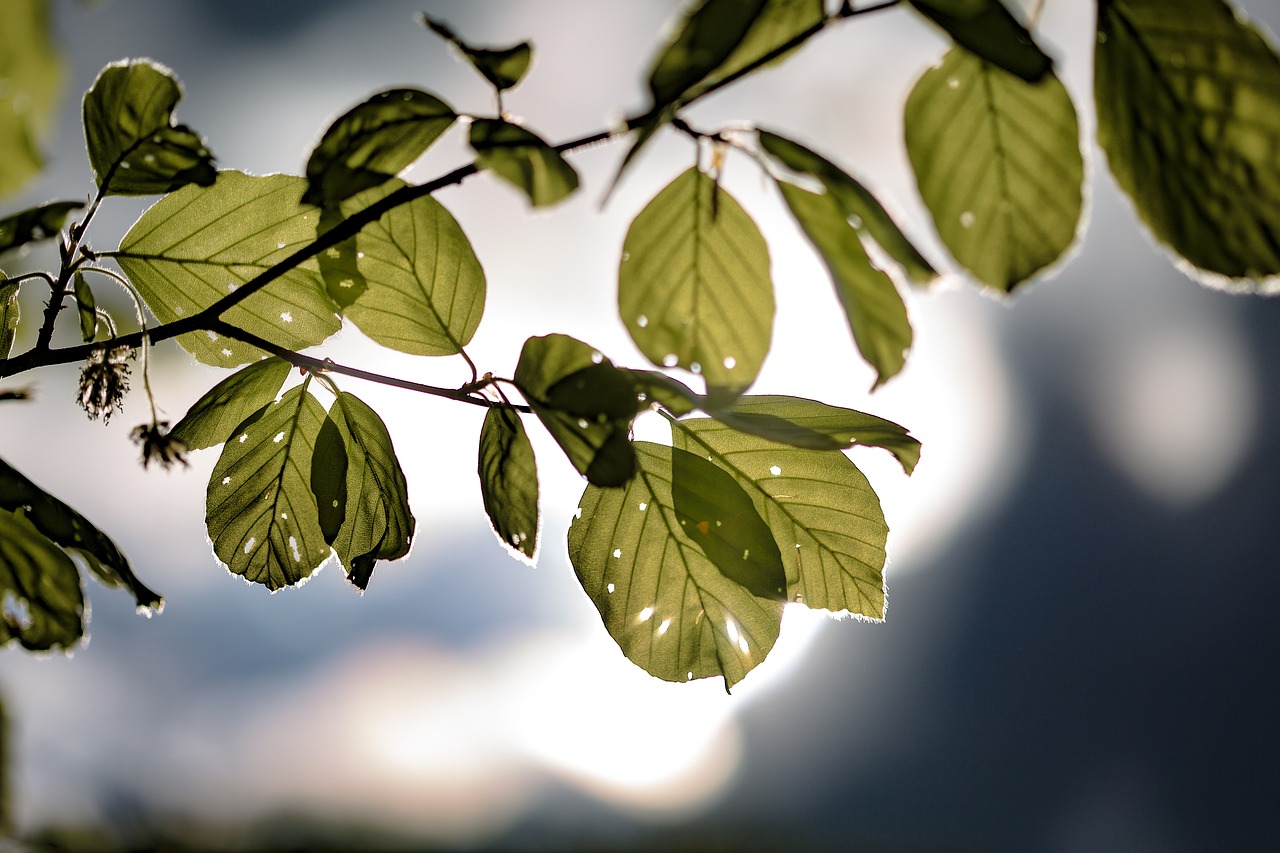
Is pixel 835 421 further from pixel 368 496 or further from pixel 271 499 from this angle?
pixel 271 499

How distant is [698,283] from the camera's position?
1.56ft

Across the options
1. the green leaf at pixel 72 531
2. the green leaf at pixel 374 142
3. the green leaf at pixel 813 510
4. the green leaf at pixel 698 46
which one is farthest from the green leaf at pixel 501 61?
the green leaf at pixel 72 531

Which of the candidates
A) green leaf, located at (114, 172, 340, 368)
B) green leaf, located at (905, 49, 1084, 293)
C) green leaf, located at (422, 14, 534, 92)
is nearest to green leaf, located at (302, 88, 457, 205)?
green leaf, located at (422, 14, 534, 92)

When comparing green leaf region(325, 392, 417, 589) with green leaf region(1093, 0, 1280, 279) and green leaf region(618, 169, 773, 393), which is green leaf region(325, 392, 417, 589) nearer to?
green leaf region(618, 169, 773, 393)

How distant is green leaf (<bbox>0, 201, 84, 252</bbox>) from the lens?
42 cm

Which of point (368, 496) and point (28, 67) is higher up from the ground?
point (28, 67)

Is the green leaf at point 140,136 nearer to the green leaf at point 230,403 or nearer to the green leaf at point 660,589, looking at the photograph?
the green leaf at point 230,403

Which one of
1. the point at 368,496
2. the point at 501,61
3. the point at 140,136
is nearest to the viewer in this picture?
the point at 501,61

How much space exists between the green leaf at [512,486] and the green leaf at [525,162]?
0.20 metres

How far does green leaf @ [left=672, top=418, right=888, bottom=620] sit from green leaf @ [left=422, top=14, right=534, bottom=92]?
0.25 meters

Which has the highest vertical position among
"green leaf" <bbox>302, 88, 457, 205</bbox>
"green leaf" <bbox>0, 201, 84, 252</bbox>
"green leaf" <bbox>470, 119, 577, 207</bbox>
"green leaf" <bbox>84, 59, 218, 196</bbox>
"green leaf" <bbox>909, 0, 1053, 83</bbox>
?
"green leaf" <bbox>84, 59, 218, 196</bbox>

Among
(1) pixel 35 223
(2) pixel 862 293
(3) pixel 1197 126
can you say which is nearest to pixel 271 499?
(1) pixel 35 223

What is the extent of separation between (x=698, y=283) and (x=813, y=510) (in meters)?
0.22

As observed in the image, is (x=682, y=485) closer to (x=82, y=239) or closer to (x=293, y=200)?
(x=293, y=200)
